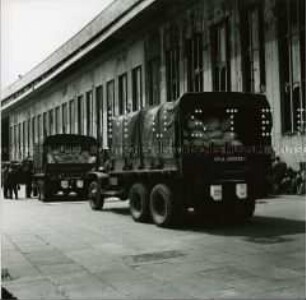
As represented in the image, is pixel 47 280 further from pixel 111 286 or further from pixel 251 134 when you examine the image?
pixel 251 134

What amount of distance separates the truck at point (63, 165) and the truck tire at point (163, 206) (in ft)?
26.5

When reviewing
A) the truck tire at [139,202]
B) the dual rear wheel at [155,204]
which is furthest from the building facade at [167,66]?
the dual rear wheel at [155,204]

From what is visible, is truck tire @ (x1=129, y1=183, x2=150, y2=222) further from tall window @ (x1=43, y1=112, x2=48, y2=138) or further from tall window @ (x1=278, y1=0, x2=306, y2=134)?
tall window @ (x1=43, y1=112, x2=48, y2=138)

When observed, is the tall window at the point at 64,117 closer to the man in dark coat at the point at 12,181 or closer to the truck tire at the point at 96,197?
the man in dark coat at the point at 12,181

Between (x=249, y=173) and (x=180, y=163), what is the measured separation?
1.43 m

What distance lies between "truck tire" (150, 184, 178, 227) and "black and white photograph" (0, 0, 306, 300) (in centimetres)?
3

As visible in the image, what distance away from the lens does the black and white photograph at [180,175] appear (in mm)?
6922

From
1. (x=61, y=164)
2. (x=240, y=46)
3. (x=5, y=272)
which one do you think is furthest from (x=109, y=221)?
(x=240, y=46)

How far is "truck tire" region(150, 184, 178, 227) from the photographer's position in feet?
36.7

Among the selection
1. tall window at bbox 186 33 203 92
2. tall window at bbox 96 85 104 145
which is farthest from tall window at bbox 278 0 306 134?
tall window at bbox 96 85 104 145

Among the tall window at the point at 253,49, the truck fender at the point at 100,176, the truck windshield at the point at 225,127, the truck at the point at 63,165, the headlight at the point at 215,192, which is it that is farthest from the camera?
the tall window at the point at 253,49

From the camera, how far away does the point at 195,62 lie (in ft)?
89.6

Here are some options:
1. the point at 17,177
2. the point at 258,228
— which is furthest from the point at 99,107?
the point at 258,228

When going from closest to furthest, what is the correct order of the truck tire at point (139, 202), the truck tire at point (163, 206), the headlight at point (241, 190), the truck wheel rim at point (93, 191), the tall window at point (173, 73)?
the headlight at point (241, 190) < the truck tire at point (163, 206) < the truck tire at point (139, 202) < the truck wheel rim at point (93, 191) < the tall window at point (173, 73)
